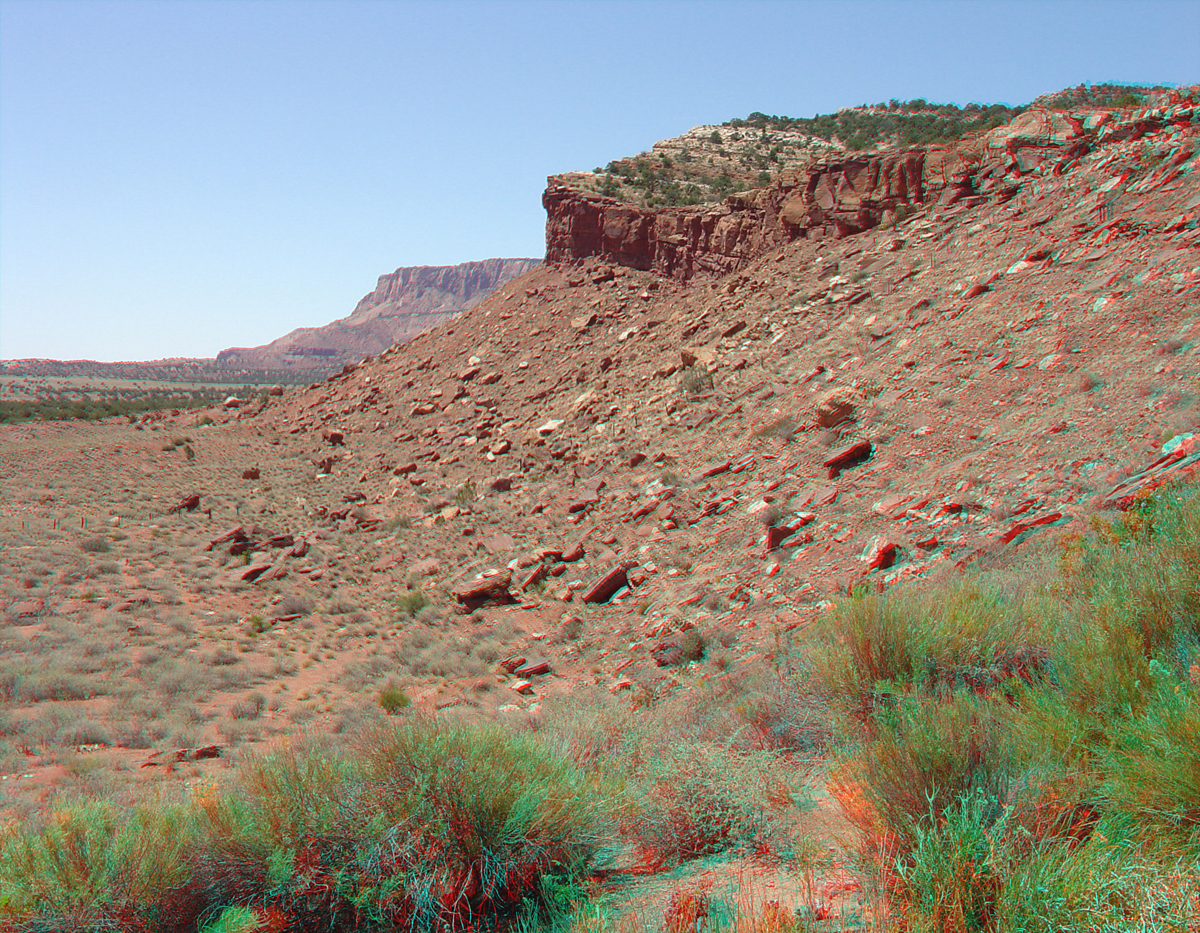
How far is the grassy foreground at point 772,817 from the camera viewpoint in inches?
110

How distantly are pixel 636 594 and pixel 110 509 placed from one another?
18.4 metres

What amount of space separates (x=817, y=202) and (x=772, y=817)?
22.5m

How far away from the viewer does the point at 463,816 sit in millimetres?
3801

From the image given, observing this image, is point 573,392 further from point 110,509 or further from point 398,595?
point 110,509

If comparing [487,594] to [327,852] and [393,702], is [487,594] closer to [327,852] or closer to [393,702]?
[393,702]

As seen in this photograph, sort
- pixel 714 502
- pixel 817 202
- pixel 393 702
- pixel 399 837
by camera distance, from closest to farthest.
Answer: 1. pixel 399 837
2. pixel 393 702
3. pixel 714 502
4. pixel 817 202

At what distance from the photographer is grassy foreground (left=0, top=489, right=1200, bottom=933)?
279 cm

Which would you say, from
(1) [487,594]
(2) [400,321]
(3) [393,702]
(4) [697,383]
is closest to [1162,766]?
(3) [393,702]

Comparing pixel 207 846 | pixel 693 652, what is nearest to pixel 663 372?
pixel 693 652

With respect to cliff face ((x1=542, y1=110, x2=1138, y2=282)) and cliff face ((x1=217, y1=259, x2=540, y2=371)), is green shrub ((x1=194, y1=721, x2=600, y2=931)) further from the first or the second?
cliff face ((x1=217, y1=259, x2=540, y2=371))

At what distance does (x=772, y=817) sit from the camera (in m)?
4.04

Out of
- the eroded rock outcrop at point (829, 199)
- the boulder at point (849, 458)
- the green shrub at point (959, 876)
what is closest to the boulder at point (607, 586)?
the boulder at point (849, 458)

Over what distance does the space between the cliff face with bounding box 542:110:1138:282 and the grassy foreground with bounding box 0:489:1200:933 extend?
16860 mm

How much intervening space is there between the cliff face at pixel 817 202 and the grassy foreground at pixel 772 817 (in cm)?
1686
